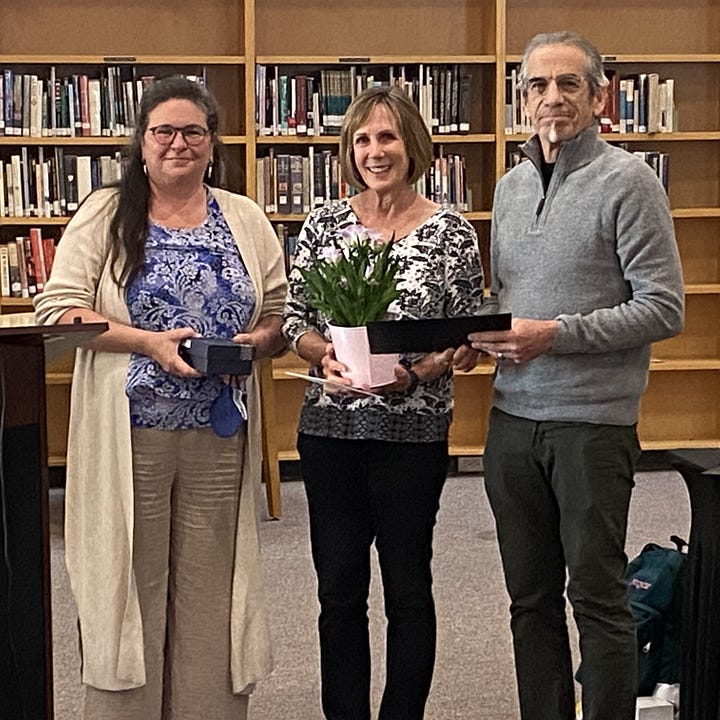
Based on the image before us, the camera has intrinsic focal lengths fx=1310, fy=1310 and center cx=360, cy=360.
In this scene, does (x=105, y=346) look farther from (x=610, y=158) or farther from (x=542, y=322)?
(x=610, y=158)

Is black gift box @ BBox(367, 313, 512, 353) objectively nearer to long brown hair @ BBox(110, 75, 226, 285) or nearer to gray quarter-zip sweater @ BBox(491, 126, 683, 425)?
gray quarter-zip sweater @ BBox(491, 126, 683, 425)

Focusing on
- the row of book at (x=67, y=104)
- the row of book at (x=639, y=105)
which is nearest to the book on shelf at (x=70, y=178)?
the row of book at (x=67, y=104)

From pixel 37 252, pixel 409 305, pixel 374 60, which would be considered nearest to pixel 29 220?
pixel 37 252

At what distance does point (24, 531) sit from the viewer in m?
2.27

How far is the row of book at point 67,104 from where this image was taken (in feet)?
19.1

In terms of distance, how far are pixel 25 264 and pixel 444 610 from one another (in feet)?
8.99

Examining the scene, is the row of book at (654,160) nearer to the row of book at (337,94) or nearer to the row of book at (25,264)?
the row of book at (337,94)

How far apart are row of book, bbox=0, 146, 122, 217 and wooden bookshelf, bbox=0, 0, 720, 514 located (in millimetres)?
81

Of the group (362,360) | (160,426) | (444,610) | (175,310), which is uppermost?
(175,310)

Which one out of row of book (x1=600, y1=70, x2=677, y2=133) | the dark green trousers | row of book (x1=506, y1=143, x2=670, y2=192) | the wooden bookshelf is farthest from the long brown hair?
row of book (x1=600, y1=70, x2=677, y2=133)

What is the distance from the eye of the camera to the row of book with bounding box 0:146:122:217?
19.3ft

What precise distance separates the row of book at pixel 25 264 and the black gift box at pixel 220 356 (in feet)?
11.3

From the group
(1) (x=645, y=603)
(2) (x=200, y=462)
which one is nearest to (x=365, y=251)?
(2) (x=200, y=462)

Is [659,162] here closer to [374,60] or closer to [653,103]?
[653,103]
